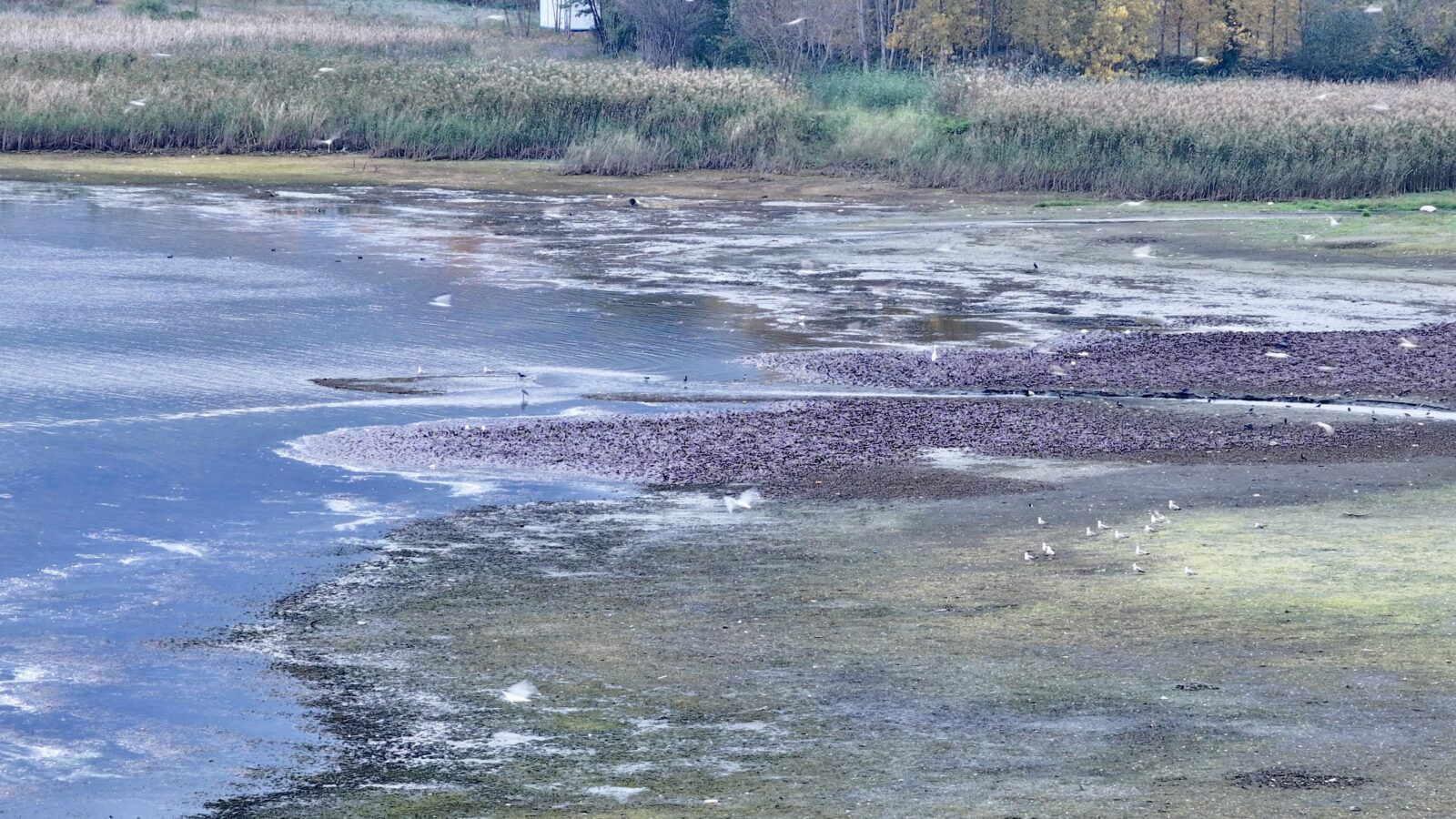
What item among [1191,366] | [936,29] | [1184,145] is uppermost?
[936,29]

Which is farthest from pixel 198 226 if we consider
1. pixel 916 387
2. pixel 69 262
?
pixel 916 387

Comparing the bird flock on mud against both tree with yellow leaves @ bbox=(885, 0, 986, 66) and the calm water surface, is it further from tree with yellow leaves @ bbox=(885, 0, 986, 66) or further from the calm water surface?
tree with yellow leaves @ bbox=(885, 0, 986, 66)

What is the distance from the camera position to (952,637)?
30.7 ft

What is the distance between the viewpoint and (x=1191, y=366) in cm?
1806

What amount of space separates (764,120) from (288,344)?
68.4 feet

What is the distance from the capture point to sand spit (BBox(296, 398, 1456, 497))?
13.7 metres

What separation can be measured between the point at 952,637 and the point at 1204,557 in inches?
91.3

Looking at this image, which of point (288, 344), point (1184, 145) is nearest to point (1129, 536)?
point (288, 344)

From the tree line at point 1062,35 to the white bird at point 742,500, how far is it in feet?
127

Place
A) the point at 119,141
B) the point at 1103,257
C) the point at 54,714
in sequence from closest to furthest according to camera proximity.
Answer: the point at 54,714
the point at 1103,257
the point at 119,141

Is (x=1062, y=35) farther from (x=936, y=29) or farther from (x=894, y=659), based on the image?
(x=894, y=659)

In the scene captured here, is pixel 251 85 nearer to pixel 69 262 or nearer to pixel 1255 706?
pixel 69 262

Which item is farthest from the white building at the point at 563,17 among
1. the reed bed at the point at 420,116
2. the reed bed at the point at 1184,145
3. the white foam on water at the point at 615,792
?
the white foam on water at the point at 615,792

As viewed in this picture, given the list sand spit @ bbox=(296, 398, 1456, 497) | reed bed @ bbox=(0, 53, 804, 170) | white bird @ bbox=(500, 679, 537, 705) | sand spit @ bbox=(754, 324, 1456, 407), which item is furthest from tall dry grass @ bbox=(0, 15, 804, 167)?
white bird @ bbox=(500, 679, 537, 705)
